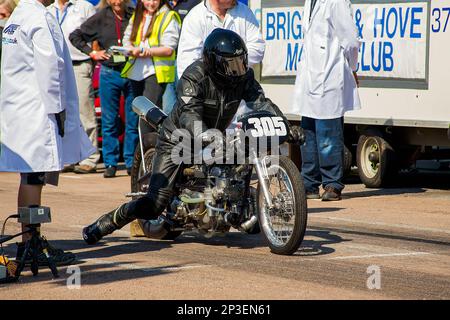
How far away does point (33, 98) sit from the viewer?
348 inches

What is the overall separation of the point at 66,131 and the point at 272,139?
60.6 inches

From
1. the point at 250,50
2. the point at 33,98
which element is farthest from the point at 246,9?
the point at 33,98

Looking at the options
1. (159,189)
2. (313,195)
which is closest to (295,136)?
(159,189)

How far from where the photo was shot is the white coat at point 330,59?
515 inches

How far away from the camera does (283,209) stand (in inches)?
360

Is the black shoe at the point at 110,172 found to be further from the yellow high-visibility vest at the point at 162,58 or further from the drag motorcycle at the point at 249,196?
the drag motorcycle at the point at 249,196

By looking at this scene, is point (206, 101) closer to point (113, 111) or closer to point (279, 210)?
point (279, 210)

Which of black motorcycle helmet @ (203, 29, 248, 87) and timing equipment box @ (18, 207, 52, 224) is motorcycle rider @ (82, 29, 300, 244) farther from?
timing equipment box @ (18, 207, 52, 224)

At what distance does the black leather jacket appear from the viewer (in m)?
9.50

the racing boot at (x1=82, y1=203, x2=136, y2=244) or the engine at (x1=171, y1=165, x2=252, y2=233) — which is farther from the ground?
the engine at (x1=171, y1=165, x2=252, y2=233)

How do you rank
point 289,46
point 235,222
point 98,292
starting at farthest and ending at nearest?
point 289,46, point 235,222, point 98,292

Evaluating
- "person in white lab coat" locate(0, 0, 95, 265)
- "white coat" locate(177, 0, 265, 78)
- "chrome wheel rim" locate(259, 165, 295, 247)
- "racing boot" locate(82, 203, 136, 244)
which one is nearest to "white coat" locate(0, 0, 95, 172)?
"person in white lab coat" locate(0, 0, 95, 265)

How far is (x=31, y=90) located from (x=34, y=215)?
3.19ft
